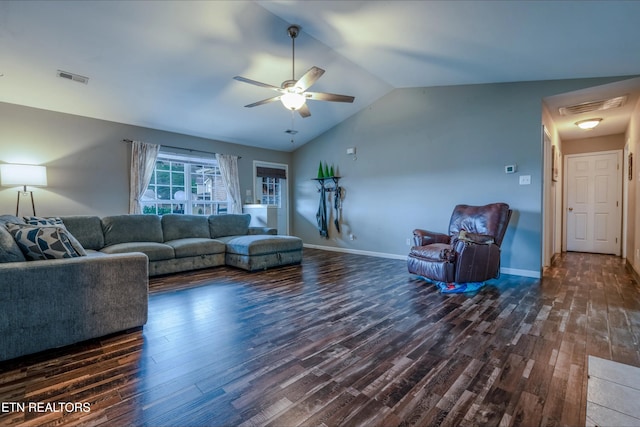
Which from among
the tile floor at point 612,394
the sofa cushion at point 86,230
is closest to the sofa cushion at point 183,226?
the sofa cushion at point 86,230

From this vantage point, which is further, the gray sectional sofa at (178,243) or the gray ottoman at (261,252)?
the gray ottoman at (261,252)

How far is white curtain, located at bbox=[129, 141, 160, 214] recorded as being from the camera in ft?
16.3

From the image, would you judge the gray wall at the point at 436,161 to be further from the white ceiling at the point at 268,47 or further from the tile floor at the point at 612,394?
the tile floor at the point at 612,394

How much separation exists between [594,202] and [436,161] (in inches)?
146

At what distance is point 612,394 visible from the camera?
5.09 feet

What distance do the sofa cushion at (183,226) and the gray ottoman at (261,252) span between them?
464 mm

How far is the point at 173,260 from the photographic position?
4.20m

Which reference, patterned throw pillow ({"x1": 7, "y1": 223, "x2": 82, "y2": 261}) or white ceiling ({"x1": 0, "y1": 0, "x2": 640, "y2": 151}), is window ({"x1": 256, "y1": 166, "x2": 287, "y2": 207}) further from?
patterned throw pillow ({"x1": 7, "y1": 223, "x2": 82, "y2": 261})

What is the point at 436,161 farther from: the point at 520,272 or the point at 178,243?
the point at 178,243

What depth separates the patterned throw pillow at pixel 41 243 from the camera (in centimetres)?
212

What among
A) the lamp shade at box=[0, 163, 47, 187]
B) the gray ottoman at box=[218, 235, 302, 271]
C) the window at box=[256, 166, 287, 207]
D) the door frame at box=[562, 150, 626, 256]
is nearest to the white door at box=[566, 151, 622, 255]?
the door frame at box=[562, 150, 626, 256]

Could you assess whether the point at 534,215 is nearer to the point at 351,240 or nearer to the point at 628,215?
the point at 628,215

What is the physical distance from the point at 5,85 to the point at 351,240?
5666 mm

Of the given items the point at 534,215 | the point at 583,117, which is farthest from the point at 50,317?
the point at 583,117
